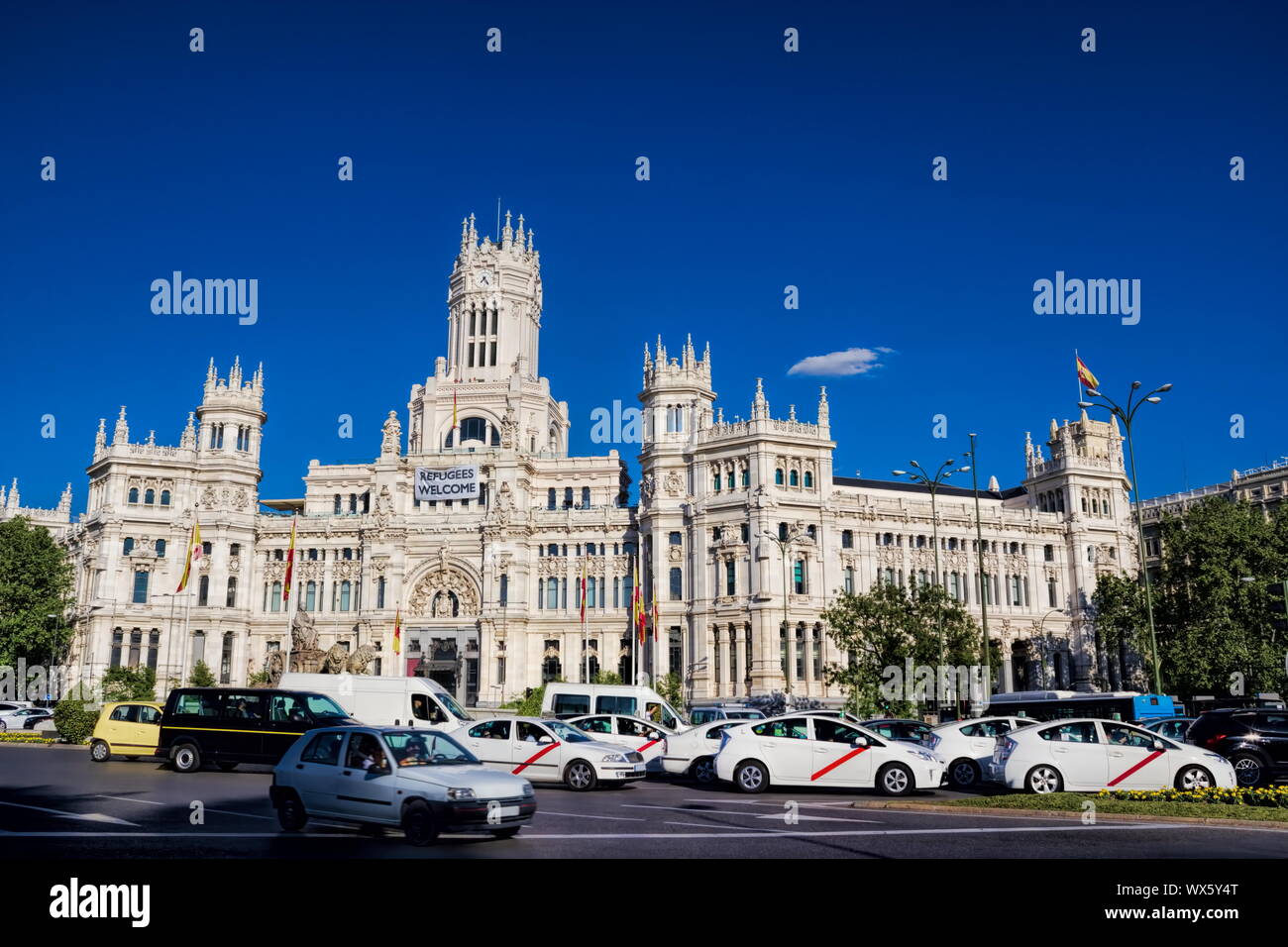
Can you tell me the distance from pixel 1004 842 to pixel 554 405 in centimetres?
8122

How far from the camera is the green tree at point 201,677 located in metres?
71.7

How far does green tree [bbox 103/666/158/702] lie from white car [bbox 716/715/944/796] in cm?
5015

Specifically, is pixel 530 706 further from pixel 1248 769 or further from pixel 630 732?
pixel 1248 769

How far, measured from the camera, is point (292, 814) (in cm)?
1622

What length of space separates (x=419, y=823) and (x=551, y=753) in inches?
469

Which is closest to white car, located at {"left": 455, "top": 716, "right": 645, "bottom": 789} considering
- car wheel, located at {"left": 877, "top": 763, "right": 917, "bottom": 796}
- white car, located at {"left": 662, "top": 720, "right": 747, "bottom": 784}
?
white car, located at {"left": 662, "top": 720, "right": 747, "bottom": 784}

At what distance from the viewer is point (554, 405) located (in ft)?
311

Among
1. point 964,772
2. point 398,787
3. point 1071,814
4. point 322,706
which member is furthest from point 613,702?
point 398,787

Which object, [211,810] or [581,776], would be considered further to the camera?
[581,776]

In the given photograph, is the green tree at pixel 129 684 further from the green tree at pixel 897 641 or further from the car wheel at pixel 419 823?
the car wheel at pixel 419 823

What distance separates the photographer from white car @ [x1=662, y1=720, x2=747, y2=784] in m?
28.3

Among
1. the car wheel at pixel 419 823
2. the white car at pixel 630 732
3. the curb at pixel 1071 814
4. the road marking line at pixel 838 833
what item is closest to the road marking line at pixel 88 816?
the car wheel at pixel 419 823
